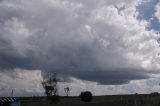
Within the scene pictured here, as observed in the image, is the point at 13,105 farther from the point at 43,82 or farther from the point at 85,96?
the point at 85,96

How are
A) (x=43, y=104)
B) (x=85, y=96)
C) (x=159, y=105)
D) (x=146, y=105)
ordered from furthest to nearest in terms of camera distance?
(x=85, y=96) < (x=43, y=104) < (x=146, y=105) < (x=159, y=105)

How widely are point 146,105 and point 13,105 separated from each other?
12.7 meters

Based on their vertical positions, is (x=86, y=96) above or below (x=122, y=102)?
above

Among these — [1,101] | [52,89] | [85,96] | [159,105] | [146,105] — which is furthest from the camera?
[85,96]

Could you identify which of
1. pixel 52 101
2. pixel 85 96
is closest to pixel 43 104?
pixel 52 101

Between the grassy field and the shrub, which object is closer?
the grassy field

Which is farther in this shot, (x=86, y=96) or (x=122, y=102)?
(x=86, y=96)

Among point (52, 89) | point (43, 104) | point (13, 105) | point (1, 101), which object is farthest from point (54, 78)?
point (13, 105)

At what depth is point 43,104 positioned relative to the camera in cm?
7394

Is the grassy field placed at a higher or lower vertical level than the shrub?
lower

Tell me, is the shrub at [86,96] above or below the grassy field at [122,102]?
above

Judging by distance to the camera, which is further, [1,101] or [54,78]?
[54,78]

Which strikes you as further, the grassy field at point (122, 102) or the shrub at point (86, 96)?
the shrub at point (86, 96)

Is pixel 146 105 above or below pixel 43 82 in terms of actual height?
below
